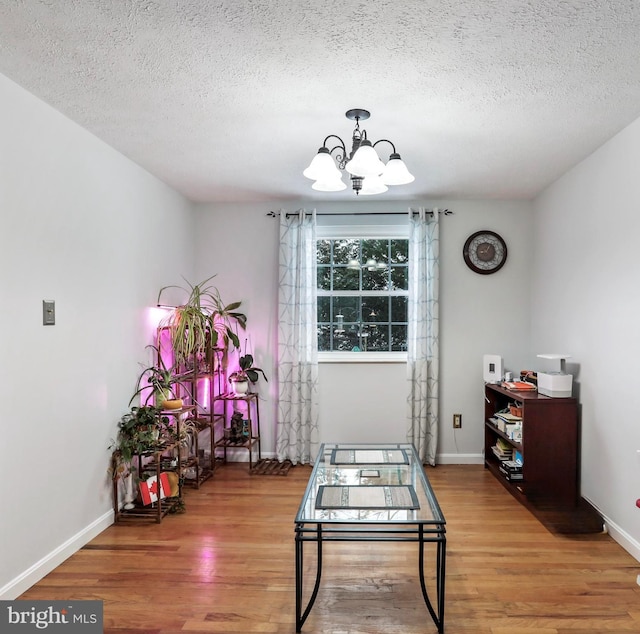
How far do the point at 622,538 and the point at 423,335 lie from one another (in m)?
2.16

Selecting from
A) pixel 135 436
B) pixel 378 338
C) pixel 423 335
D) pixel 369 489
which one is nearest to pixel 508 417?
pixel 423 335

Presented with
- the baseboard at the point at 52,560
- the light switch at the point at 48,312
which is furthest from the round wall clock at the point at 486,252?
the baseboard at the point at 52,560

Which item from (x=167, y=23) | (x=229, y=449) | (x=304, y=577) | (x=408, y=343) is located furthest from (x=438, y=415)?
(x=167, y=23)

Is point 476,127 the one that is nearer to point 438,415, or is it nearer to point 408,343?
point 408,343

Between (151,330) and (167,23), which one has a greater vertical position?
(167,23)

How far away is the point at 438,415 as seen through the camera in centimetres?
464

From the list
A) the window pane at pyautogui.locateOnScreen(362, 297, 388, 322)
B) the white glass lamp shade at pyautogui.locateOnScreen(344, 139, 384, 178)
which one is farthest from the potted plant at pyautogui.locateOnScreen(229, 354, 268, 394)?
the white glass lamp shade at pyautogui.locateOnScreen(344, 139, 384, 178)

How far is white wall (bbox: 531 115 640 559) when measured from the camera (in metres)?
2.87

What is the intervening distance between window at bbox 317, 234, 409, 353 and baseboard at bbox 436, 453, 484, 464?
108 centimetres

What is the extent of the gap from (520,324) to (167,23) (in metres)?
3.88

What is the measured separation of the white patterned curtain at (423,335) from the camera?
4.54 m

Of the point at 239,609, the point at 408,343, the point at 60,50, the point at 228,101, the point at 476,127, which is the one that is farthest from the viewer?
the point at 408,343

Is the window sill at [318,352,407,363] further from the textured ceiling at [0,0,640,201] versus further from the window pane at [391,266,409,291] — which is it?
the textured ceiling at [0,0,640,201]

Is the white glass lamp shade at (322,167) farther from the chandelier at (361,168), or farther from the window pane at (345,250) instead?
the window pane at (345,250)
